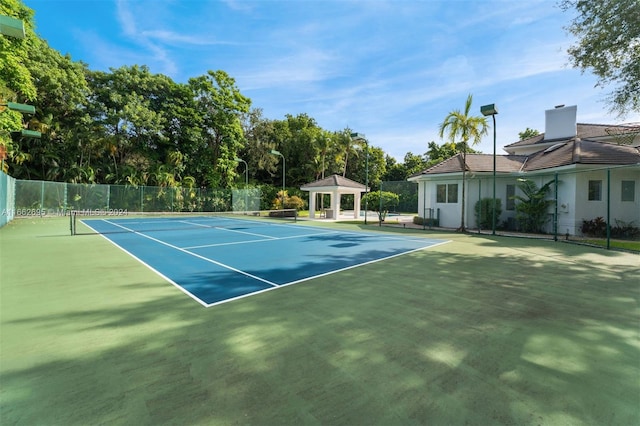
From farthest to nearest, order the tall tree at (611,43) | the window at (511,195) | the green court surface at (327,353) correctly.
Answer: the window at (511,195) → the tall tree at (611,43) → the green court surface at (327,353)

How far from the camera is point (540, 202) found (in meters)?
15.6

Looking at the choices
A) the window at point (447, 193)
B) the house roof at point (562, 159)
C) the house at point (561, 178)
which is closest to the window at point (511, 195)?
the house at point (561, 178)

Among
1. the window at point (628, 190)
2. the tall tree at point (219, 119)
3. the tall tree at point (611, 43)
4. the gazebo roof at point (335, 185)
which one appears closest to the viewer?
the tall tree at point (611, 43)

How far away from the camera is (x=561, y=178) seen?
15.6 metres

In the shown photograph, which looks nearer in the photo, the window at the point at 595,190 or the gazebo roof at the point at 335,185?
the window at the point at 595,190

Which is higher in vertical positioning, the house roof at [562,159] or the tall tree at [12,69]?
the tall tree at [12,69]

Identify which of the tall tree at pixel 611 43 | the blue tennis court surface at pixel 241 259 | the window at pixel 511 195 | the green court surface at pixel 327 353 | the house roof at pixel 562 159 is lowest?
the green court surface at pixel 327 353

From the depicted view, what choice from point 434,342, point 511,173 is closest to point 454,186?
point 511,173

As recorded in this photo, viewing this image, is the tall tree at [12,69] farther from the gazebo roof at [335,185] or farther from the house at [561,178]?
the house at [561,178]

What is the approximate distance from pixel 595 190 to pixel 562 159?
80.0 inches

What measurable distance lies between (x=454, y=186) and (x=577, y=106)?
38.3ft

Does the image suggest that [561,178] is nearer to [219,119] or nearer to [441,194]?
[441,194]

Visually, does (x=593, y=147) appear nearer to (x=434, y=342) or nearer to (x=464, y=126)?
(x=464, y=126)

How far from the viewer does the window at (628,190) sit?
48.3ft
